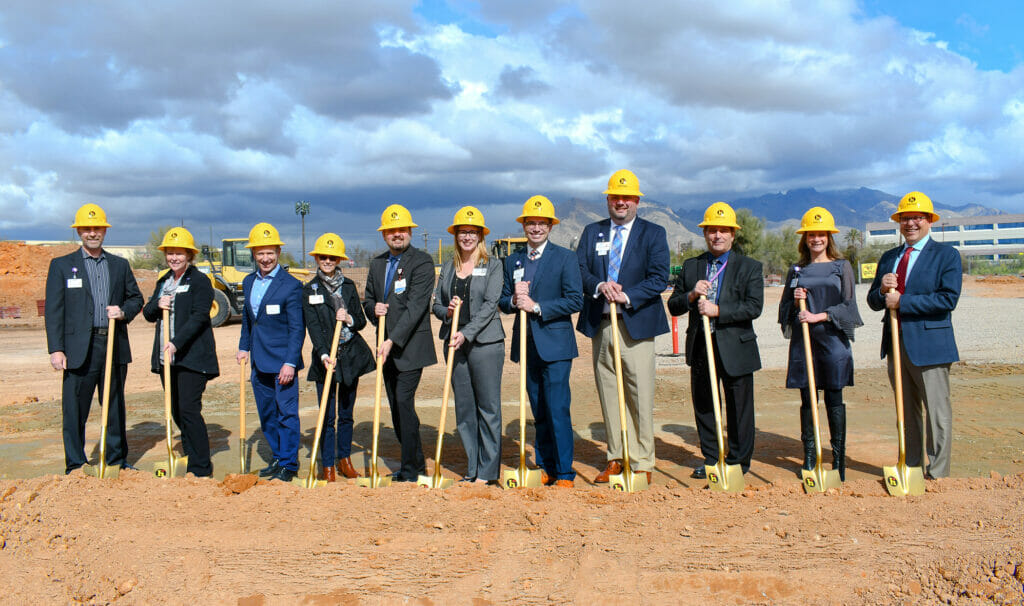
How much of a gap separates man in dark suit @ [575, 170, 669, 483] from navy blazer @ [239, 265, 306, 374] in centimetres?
227

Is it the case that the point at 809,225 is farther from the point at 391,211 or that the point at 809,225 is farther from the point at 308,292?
the point at 308,292

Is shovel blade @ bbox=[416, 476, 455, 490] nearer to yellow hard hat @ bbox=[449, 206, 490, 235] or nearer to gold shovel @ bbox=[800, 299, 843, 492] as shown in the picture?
yellow hard hat @ bbox=[449, 206, 490, 235]

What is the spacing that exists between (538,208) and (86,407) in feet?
13.4

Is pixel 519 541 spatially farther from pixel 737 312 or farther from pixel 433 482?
pixel 737 312

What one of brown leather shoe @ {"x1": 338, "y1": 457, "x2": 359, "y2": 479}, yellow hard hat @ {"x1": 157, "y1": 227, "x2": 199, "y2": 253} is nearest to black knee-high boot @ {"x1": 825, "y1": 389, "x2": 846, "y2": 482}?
brown leather shoe @ {"x1": 338, "y1": 457, "x2": 359, "y2": 479}

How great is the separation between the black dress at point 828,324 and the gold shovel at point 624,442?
1258mm

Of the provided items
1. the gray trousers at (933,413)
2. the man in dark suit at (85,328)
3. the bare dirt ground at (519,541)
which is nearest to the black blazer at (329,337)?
the bare dirt ground at (519,541)

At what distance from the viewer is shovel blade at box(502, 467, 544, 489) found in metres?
5.11

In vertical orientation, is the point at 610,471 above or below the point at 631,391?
below

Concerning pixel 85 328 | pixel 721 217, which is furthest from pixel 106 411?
pixel 721 217

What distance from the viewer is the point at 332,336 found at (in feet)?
18.9

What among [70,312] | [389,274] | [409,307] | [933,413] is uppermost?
[389,274]

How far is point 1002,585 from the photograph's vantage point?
11.3 ft

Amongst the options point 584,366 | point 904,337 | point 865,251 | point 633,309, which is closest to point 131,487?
point 633,309
